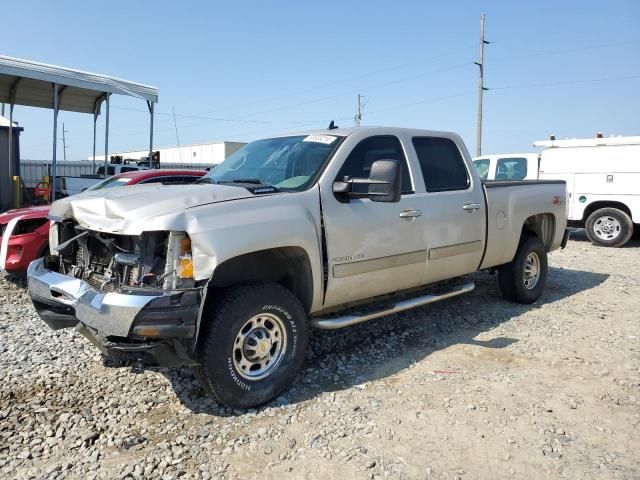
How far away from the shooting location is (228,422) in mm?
3275

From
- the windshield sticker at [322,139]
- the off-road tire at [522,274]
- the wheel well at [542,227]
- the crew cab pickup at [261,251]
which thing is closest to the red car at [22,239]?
the windshield sticker at [322,139]

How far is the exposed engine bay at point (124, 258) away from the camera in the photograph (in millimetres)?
3033

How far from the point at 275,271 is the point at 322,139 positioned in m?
1.22

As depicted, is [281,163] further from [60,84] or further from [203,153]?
[203,153]

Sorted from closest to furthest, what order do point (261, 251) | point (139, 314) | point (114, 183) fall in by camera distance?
point (139, 314)
point (261, 251)
point (114, 183)

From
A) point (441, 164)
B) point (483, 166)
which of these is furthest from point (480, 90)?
point (441, 164)

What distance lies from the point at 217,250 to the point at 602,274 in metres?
7.22

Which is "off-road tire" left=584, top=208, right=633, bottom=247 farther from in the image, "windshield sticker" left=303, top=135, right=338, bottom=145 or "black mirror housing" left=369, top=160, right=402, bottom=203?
"black mirror housing" left=369, top=160, right=402, bottom=203

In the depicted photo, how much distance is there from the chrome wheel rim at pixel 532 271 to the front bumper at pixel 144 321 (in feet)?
14.6

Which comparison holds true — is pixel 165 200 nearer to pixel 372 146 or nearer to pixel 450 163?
pixel 372 146

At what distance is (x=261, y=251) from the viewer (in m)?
3.56

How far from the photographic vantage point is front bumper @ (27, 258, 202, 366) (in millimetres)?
2889

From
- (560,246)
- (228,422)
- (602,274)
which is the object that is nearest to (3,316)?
(228,422)

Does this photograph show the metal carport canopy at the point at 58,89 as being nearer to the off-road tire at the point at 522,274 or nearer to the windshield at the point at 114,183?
the windshield at the point at 114,183
